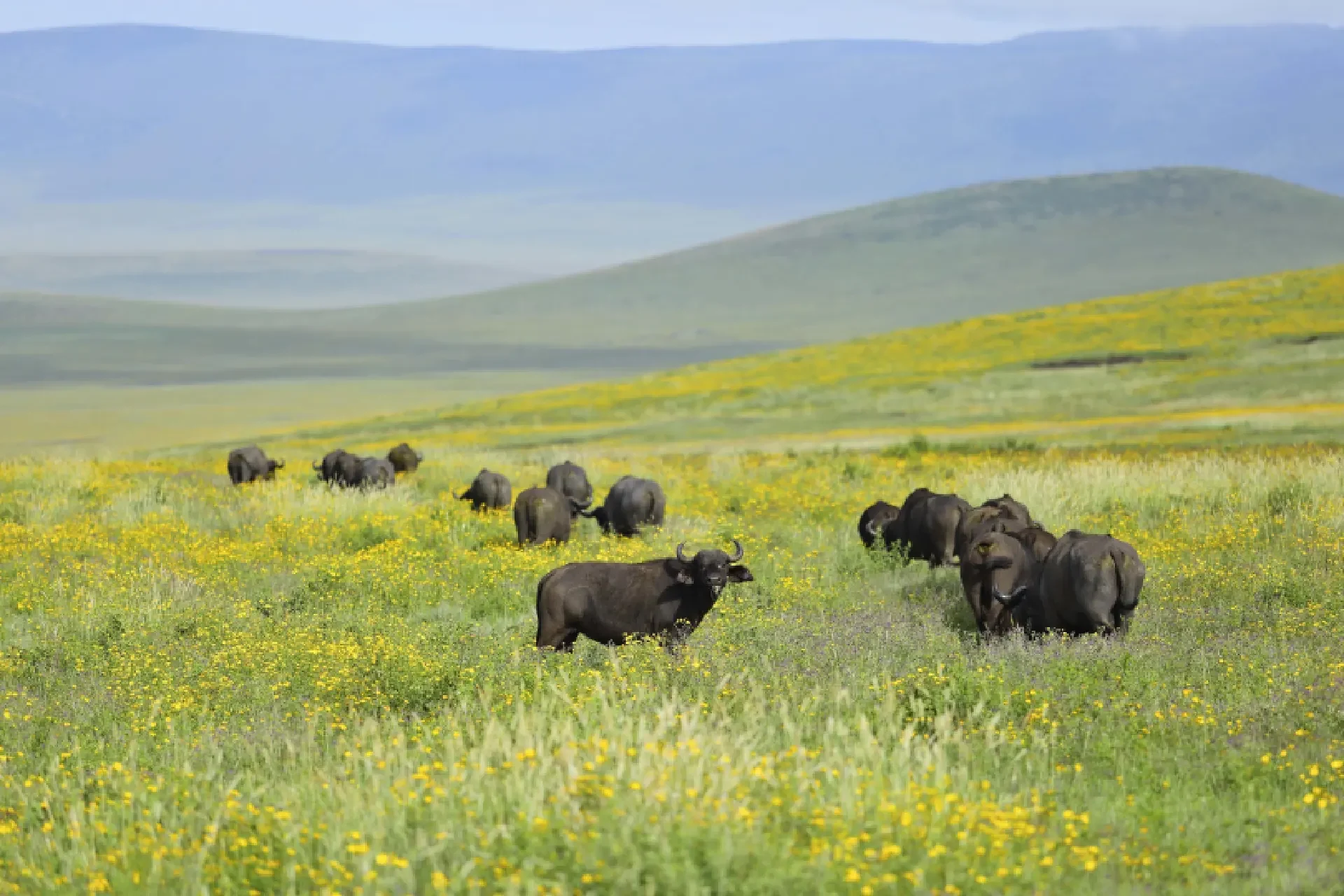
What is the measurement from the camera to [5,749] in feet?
32.1

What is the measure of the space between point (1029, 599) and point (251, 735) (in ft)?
22.6

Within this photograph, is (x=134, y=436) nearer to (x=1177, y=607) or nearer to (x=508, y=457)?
(x=508, y=457)

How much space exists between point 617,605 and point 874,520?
743 centimetres

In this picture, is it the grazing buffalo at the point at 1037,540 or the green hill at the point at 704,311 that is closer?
the grazing buffalo at the point at 1037,540

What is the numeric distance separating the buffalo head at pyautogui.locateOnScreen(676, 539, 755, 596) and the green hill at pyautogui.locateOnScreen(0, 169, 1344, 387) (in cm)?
12185

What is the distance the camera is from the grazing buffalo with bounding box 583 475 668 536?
2095 centimetres

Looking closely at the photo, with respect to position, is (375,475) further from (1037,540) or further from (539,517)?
(1037,540)

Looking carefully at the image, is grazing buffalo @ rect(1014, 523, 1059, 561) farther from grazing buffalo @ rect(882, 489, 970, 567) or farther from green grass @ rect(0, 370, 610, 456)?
green grass @ rect(0, 370, 610, 456)

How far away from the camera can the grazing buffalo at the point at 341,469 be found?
28.2 meters

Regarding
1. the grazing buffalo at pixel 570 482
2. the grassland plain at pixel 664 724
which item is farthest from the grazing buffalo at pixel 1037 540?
the grazing buffalo at pixel 570 482

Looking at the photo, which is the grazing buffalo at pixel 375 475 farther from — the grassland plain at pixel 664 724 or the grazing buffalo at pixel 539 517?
the grazing buffalo at pixel 539 517

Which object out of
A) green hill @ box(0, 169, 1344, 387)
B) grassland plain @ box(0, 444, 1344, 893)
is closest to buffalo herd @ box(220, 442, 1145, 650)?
grassland plain @ box(0, 444, 1344, 893)

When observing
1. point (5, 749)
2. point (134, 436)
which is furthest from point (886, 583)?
point (134, 436)

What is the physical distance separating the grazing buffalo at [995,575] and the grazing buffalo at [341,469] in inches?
664
